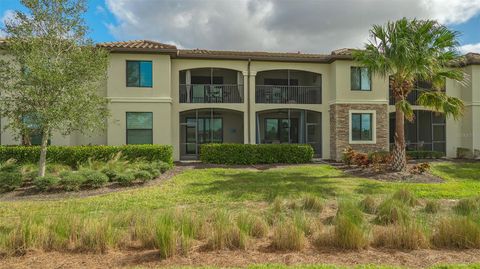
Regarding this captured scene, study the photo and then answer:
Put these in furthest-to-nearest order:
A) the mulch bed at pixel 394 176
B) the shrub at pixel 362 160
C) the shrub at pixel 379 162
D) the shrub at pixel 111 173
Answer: the shrub at pixel 362 160 < the shrub at pixel 379 162 < the mulch bed at pixel 394 176 < the shrub at pixel 111 173

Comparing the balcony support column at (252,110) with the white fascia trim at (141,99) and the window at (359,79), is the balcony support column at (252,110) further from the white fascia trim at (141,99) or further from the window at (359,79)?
the window at (359,79)

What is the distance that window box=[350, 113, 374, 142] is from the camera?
65.3 ft

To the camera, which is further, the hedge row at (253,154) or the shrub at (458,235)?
the hedge row at (253,154)

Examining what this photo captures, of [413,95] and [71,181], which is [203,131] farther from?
[413,95]

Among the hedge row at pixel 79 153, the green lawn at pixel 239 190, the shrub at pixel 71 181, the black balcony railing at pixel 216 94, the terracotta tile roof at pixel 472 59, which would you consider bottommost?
the green lawn at pixel 239 190

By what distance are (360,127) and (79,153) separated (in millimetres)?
15804

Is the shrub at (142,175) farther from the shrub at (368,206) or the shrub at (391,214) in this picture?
the shrub at (391,214)

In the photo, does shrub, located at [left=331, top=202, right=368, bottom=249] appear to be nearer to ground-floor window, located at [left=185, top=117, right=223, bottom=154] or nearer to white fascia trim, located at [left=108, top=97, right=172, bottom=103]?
white fascia trim, located at [left=108, top=97, right=172, bottom=103]

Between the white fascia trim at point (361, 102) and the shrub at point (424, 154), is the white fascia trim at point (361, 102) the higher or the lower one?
the higher one

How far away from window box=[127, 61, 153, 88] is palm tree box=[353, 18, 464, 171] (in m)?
11.5

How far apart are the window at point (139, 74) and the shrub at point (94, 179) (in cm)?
838

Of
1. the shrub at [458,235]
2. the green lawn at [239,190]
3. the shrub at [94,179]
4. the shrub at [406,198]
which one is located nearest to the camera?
the shrub at [458,235]

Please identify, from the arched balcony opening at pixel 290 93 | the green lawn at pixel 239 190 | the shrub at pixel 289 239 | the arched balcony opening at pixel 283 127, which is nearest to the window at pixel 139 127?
the green lawn at pixel 239 190

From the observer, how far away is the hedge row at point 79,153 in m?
14.7
